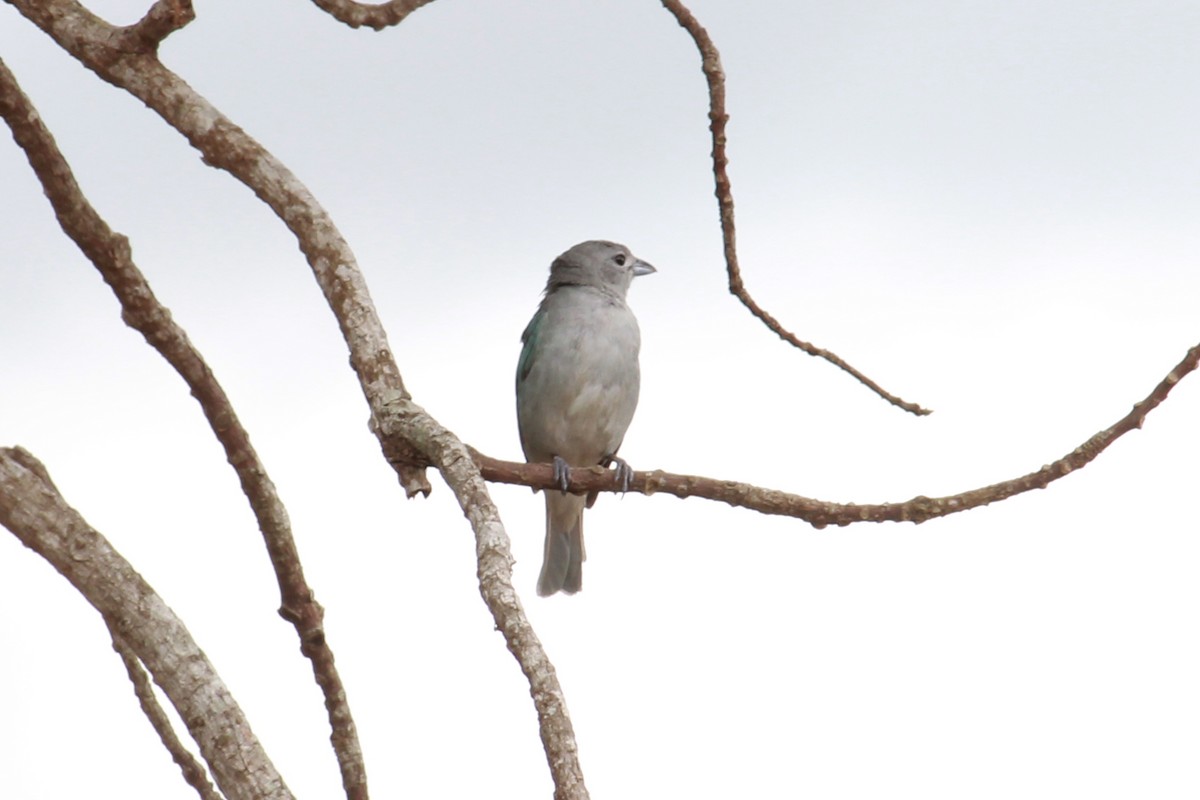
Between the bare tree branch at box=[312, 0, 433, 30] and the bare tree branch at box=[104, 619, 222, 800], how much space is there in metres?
2.14

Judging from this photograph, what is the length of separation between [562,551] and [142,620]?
672 centimetres

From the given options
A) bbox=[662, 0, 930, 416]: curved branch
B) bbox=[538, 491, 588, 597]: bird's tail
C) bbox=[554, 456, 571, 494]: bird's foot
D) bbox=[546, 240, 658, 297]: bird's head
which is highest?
bbox=[546, 240, 658, 297]: bird's head

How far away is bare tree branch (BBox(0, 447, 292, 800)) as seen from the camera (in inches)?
148

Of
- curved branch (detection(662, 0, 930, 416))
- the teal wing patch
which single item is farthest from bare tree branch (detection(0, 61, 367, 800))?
the teal wing patch

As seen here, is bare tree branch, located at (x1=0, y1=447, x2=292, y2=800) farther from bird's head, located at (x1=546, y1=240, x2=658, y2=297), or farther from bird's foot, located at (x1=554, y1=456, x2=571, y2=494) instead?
bird's head, located at (x1=546, y1=240, x2=658, y2=297)

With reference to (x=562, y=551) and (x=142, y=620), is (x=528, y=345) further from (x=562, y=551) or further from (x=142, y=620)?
(x=142, y=620)

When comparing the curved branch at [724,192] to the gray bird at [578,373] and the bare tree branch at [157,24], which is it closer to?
the bare tree branch at [157,24]

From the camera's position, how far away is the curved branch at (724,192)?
5297 millimetres

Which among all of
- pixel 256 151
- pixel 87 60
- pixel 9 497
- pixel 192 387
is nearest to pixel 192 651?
pixel 9 497

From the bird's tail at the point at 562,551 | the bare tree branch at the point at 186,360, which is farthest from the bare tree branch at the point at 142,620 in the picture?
the bird's tail at the point at 562,551

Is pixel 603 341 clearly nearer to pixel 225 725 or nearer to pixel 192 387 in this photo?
pixel 192 387

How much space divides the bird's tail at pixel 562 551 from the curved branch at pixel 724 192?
515 centimetres

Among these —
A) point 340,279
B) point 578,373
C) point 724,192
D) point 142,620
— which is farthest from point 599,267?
point 142,620

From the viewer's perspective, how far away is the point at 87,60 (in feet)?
16.4
